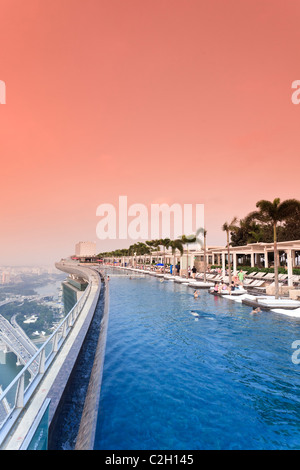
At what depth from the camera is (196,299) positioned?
65.0ft

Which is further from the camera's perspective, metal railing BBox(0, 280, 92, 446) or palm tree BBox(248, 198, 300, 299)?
palm tree BBox(248, 198, 300, 299)

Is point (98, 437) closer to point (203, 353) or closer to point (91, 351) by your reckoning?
point (91, 351)

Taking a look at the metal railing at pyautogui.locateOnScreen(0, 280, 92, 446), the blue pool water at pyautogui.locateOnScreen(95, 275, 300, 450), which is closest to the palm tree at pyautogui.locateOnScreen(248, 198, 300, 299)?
the blue pool water at pyautogui.locateOnScreen(95, 275, 300, 450)

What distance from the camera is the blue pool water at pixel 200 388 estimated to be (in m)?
4.46

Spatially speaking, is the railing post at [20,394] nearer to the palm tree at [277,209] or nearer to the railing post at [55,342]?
the railing post at [55,342]

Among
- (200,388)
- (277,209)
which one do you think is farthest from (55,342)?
(277,209)

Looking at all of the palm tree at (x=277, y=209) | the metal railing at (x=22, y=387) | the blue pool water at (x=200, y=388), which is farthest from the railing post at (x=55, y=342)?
the palm tree at (x=277, y=209)

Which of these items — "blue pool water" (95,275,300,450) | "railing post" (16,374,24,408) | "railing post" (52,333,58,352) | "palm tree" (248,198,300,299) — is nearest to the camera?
"railing post" (16,374,24,408)

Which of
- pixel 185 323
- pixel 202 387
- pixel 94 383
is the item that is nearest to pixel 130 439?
pixel 94 383

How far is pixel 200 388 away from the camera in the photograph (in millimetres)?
6086

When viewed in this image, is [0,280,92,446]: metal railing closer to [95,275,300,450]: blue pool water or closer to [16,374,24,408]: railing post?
[16,374,24,408]: railing post

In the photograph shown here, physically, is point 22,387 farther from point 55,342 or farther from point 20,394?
point 55,342

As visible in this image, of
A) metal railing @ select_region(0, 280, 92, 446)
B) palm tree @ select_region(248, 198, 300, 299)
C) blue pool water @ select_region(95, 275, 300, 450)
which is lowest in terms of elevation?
blue pool water @ select_region(95, 275, 300, 450)

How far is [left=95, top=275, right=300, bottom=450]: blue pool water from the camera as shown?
4457mm
